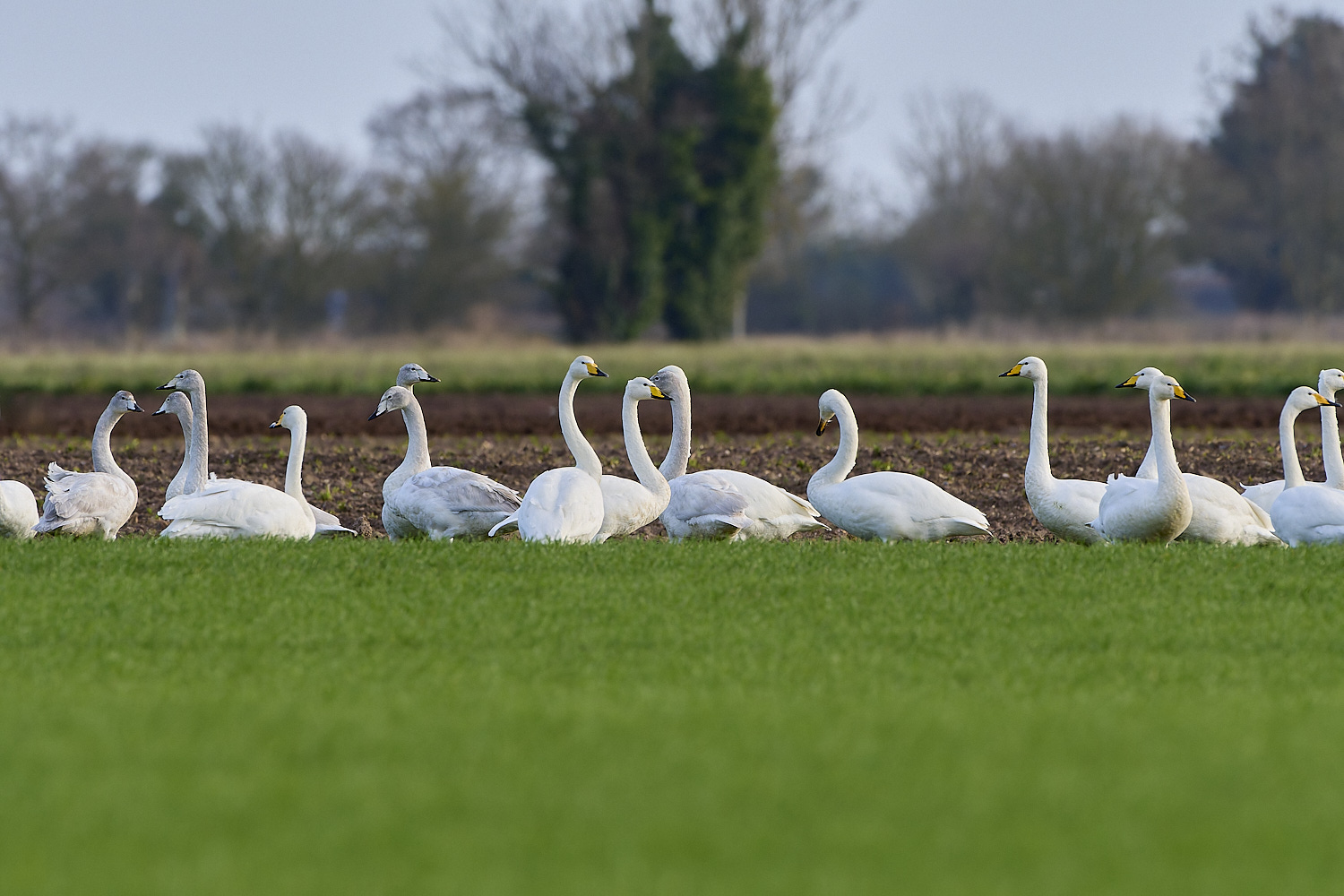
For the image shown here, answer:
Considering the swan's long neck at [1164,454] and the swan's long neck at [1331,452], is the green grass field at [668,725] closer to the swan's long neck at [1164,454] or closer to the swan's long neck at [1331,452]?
the swan's long neck at [1164,454]

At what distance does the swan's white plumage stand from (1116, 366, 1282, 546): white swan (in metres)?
7.34

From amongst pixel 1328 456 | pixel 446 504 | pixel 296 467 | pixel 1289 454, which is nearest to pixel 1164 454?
pixel 1289 454

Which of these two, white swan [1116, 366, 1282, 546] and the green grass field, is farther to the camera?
white swan [1116, 366, 1282, 546]

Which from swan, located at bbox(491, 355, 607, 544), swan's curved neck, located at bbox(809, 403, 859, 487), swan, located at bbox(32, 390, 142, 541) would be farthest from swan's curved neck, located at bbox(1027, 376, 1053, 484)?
swan, located at bbox(32, 390, 142, 541)

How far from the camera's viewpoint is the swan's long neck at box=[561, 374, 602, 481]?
993 cm

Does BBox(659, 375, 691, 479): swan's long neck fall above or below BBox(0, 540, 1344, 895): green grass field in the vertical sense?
above

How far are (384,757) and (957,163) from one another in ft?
208

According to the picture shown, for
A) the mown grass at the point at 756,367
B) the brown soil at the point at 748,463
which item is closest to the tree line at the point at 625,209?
the mown grass at the point at 756,367

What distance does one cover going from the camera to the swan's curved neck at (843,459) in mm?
10242

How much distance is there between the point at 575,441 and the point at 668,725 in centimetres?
551

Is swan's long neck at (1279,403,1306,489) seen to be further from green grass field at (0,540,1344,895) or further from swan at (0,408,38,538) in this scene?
swan at (0,408,38,538)

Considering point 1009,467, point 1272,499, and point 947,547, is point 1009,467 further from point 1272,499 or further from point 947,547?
point 947,547

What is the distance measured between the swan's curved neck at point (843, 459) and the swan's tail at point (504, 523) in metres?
2.08

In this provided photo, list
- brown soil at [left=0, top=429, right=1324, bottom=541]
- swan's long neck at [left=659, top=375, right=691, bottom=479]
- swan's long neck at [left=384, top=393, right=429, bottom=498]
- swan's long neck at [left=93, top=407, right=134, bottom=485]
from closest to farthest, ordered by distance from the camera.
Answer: swan's long neck at [left=384, top=393, right=429, bottom=498] < swan's long neck at [left=93, top=407, right=134, bottom=485] < swan's long neck at [left=659, top=375, right=691, bottom=479] < brown soil at [left=0, top=429, right=1324, bottom=541]
